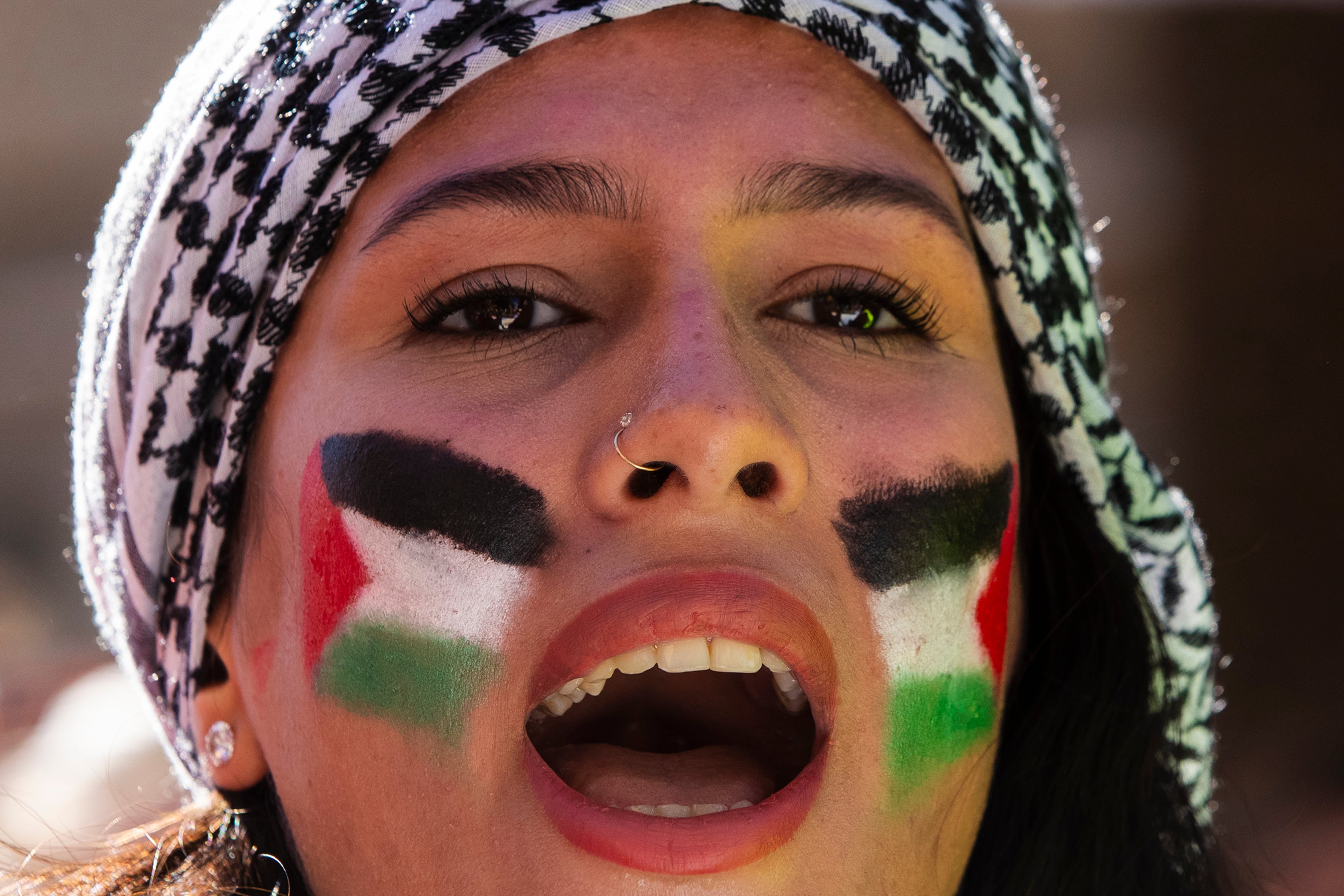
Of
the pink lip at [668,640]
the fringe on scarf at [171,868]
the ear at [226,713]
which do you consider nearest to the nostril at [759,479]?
the pink lip at [668,640]

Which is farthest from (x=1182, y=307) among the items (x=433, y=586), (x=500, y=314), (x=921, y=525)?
(x=433, y=586)

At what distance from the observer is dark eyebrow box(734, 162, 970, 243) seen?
162cm

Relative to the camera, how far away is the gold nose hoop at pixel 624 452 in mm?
1417

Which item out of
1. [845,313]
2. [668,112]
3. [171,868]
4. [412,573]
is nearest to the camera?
[412,573]

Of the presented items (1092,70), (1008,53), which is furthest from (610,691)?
(1092,70)

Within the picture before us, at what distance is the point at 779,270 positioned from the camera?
1.66 meters

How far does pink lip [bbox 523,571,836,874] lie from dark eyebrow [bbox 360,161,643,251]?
0.51 metres

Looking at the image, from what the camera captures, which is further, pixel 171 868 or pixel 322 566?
pixel 171 868

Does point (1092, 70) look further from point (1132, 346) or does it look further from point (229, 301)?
point (229, 301)

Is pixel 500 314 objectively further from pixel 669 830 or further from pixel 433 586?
pixel 669 830

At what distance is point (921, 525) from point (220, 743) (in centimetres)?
108

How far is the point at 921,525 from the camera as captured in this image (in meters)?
1.59

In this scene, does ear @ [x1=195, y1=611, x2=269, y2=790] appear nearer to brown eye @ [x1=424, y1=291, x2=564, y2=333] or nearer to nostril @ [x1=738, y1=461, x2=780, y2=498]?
brown eye @ [x1=424, y1=291, x2=564, y2=333]

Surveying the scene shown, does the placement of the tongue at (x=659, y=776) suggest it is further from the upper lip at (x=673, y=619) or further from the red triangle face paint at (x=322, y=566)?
the red triangle face paint at (x=322, y=566)
